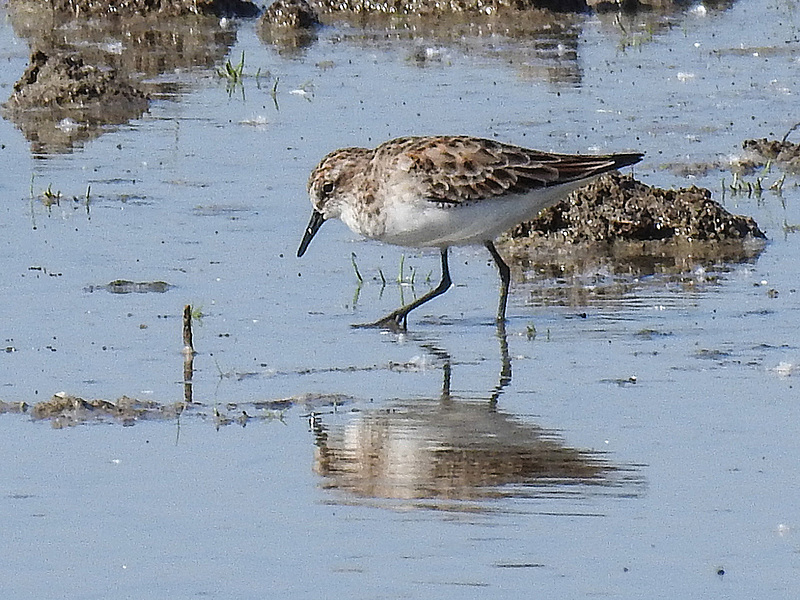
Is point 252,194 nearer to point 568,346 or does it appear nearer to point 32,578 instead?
point 568,346

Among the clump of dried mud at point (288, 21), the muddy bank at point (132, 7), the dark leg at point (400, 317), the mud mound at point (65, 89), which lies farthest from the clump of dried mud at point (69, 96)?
the dark leg at point (400, 317)

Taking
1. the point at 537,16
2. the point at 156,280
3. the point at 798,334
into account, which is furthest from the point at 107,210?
the point at 537,16

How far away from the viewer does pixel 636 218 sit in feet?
32.7

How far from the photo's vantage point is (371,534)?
5.62 metres

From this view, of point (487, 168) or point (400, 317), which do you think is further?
point (487, 168)

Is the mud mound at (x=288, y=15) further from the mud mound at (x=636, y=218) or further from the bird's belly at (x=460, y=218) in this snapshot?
the bird's belly at (x=460, y=218)

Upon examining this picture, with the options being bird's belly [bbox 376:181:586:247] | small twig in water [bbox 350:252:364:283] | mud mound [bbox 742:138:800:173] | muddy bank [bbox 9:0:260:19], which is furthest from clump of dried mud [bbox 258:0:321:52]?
bird's belly [bbox 376:181:586:247]

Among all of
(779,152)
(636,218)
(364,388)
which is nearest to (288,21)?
(779,152)

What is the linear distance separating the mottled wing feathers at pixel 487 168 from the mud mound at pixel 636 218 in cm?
118

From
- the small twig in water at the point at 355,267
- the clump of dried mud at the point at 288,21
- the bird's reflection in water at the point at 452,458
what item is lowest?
the bird's reflection in water at the point at 452,458

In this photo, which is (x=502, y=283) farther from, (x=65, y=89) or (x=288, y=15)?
(x=288, y=15)

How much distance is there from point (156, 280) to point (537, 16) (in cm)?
919

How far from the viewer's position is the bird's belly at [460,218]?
8594mm

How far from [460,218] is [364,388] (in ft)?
5.06
